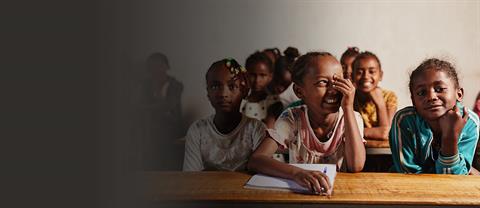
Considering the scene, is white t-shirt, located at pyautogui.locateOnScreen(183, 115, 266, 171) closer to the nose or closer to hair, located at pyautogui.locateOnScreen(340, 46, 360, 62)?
the nose

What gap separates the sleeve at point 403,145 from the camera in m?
0.92

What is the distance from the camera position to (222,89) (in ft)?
3.45

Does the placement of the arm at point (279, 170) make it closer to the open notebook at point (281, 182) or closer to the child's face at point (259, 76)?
the open notebook at point (281, 182)

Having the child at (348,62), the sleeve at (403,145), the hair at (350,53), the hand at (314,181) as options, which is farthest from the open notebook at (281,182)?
the hair at (350,53)

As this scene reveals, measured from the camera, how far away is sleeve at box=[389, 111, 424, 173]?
0.92 metres

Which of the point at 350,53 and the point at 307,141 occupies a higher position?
the point at 350,53

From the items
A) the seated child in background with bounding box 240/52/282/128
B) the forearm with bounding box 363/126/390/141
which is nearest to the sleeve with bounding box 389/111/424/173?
the forearm with bounding box 363/126/390/141

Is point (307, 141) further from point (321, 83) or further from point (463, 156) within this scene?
point (463, 156)

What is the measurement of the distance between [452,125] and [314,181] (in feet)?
1.19

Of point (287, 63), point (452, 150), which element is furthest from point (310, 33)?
point (452, 150)

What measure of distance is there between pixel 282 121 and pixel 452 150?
1.16 ft

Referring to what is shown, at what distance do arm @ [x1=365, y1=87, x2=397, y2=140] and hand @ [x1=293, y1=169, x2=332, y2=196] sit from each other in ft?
2.61

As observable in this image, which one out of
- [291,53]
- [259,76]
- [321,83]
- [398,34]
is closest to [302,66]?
[321,83]

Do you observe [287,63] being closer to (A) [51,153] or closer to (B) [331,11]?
(B) [331,11]
